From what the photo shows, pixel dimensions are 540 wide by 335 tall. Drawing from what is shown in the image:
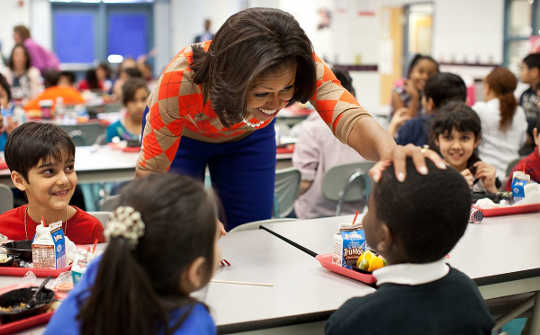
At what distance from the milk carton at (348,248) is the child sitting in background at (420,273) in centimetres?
34

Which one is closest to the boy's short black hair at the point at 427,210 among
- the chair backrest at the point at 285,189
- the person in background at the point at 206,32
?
the chair backrest at the point at 285,189

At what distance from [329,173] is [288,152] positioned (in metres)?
0.64

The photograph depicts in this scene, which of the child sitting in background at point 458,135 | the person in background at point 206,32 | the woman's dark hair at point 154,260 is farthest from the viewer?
the person in background at point 206,32

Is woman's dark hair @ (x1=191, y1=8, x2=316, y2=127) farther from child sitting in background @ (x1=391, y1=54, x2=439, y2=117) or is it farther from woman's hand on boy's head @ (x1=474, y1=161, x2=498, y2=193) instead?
child sitting in background @ (x1=391, y1=54, x2=439, y2=117)

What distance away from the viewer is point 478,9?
8648mm

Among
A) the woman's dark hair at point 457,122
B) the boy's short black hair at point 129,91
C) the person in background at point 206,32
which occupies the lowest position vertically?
the woman's dark hair at point 457,122

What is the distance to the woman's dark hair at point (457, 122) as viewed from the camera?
126 inches

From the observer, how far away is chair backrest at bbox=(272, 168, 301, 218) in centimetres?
349

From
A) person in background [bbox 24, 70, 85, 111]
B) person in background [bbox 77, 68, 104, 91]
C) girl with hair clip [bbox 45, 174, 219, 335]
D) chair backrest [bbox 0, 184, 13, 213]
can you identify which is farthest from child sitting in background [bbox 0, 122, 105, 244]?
person in background [bbox 77, 68, 104, 91]

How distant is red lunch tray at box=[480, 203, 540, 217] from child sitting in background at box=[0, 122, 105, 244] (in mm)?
1460

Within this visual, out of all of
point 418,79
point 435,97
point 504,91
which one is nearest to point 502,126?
point 504,91

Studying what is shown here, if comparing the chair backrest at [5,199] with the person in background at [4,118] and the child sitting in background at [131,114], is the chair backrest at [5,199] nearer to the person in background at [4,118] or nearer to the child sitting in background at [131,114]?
the person in background at [4,118]

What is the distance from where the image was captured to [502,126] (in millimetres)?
4434

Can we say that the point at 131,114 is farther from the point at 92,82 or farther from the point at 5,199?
the point at 92,82
